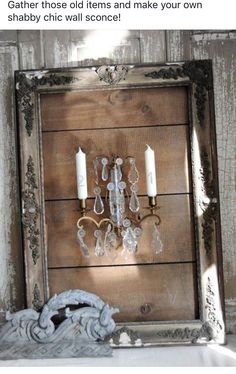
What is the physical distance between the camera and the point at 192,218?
44.0 inches

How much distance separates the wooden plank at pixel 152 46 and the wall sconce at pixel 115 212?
0.76 ft

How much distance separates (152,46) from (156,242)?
424 millimetres

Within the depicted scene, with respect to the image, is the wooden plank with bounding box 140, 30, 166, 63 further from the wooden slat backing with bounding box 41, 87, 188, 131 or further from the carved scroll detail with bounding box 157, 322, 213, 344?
the carved scroll detail with bounding box 157, 322, 213, 344

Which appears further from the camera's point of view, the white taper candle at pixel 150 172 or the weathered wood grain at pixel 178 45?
the weathered wood grain at pixel 178 45

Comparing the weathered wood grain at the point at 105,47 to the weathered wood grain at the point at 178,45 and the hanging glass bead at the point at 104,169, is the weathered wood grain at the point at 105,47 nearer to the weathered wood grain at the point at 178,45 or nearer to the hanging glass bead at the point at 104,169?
the weathered wood grain at the point at 178,45

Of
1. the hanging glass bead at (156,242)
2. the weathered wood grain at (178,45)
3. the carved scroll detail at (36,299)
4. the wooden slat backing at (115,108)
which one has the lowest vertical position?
the carved scroll detail at (36,299)

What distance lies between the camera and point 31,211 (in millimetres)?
1116

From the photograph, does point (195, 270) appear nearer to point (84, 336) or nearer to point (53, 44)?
point (84, 336)

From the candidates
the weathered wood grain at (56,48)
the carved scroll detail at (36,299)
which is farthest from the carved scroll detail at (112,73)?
the carved scroll detail at (36,299)

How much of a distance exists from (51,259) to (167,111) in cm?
39

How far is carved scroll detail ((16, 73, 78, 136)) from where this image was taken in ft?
3.67

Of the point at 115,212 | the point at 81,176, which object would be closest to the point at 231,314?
the point at 115,212

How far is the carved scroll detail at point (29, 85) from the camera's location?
3.67ft

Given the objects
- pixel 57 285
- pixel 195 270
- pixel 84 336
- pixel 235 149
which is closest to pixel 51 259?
pixel 57 285
